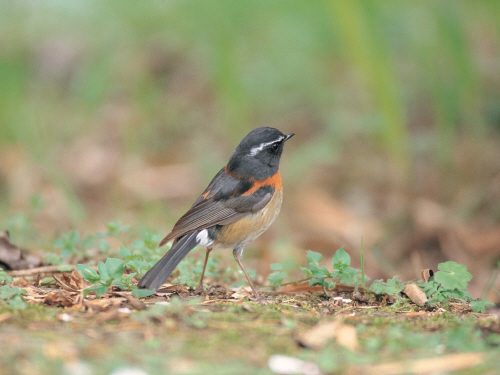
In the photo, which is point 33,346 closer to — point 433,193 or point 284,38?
point 433,193

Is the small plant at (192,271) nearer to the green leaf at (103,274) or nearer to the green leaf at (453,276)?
the green leaf at (103,274)

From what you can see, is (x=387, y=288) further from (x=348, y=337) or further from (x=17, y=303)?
(x=17, y=303)

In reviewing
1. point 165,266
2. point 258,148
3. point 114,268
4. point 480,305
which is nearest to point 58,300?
point 114,268

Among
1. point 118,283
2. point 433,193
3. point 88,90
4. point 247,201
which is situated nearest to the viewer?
point 118,283

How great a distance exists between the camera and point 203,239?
5.08 m

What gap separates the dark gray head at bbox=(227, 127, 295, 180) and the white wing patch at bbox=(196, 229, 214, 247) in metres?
0.78

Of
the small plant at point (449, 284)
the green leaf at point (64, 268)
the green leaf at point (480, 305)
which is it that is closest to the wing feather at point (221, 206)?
the green leaf at point (64, 268)

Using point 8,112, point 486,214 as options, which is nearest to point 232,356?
point 486,214

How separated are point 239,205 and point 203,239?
A: 1.62 feet

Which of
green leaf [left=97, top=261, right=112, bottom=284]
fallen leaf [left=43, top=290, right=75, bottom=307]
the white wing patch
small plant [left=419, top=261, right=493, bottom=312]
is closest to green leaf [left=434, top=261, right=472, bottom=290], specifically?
small plant [left=419, top=261, right=493, bottom=312]

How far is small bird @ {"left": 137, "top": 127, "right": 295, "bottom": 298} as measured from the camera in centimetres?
498

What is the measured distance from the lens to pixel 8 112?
1042cm

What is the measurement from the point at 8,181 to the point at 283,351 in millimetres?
7917

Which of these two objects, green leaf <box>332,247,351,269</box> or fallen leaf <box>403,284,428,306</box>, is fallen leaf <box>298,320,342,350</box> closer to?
green leaf <box>332,247,351,269</box>
